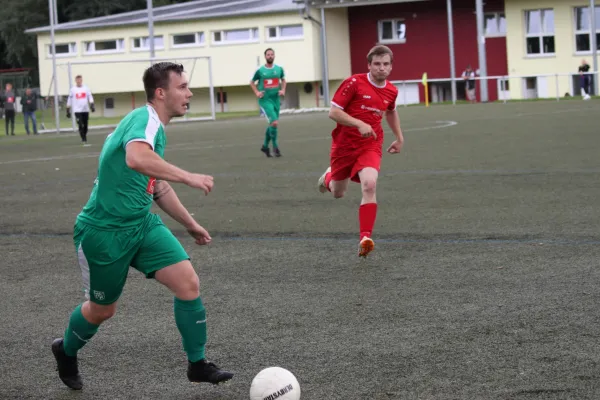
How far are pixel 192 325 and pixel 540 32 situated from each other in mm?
47291

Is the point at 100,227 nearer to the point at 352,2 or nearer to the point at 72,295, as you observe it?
the point at 72,295

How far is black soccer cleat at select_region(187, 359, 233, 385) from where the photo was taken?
5.02m

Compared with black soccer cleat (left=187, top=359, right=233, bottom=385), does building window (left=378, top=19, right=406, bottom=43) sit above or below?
above

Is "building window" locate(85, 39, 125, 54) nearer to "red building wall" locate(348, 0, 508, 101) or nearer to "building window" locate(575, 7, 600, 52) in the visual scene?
"red building wall" locate(348, 0, 508, 101)

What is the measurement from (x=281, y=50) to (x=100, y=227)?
5070 centimetres

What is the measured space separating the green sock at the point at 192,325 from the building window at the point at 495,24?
1903 inches

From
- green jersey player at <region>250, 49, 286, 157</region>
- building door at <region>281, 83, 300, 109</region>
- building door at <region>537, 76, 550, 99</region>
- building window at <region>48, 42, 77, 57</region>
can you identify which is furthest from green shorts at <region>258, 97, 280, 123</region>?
building window at <region>48, 42, 77, 57</region>

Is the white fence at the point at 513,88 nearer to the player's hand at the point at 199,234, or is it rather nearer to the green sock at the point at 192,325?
the player's hand at the point at 199,234

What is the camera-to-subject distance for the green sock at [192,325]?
16.6 feet

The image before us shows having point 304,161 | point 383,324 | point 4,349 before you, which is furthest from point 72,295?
point 304,161

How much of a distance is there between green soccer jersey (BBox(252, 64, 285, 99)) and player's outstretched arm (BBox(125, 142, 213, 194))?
16.3 metres

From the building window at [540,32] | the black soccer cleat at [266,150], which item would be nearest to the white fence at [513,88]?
the building window at [540,32]

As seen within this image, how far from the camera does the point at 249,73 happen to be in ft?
183

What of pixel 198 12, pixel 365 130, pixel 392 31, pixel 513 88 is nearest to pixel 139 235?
pixel 365 130
